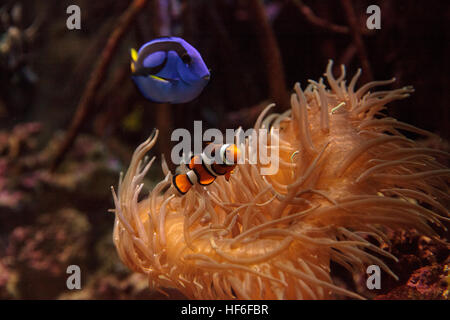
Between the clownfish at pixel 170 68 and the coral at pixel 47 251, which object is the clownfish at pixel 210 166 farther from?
the coral at pixel 47 251

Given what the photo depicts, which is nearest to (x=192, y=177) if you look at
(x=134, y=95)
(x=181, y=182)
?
(x=181, y=182)

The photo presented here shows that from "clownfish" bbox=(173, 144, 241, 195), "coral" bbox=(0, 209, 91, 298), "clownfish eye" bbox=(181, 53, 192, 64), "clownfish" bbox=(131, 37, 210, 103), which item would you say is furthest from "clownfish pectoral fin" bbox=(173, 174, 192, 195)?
"coral" bbox=(0, 209, 91, 298)

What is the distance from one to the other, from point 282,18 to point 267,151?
166 cm

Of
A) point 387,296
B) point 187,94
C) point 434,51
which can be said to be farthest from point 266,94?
point 387,296

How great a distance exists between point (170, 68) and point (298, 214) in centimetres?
69

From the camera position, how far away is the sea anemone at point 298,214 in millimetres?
1007

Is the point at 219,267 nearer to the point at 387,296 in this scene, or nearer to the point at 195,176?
the point at 195,176

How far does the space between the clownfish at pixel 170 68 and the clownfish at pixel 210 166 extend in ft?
0.92

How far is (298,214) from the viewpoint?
1049 mm

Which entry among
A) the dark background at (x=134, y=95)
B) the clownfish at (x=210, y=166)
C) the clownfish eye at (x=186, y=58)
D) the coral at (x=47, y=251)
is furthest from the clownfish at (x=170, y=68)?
the coral at (x=47, y=251)

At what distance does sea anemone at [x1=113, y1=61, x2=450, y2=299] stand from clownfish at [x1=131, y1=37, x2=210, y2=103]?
356 millimetres

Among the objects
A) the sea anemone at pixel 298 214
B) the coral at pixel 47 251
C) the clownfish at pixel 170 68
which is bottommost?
the coral at pixel 47 251

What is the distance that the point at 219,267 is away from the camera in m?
1.02

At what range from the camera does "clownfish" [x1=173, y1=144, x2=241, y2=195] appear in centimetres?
112
